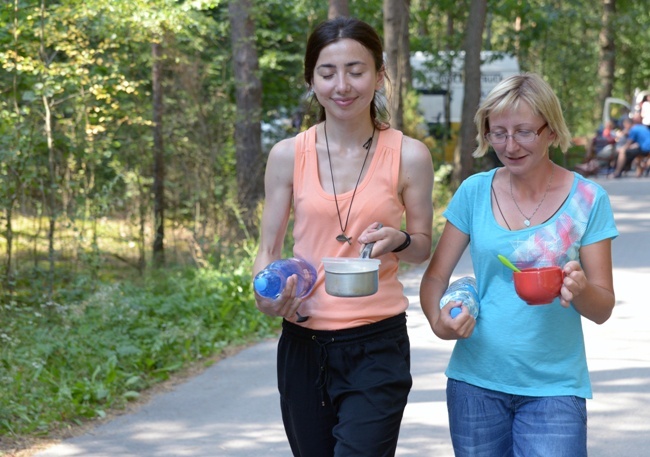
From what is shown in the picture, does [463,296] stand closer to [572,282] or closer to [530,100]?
[572,282]

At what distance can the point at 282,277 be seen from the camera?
130 inches

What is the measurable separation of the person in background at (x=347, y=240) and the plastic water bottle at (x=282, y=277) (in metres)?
0.03

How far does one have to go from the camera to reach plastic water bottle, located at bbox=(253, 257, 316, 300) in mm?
3297

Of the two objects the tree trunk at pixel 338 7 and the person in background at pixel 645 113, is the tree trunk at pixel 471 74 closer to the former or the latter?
the tree trunk at pixel 338 7

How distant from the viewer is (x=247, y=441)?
6.05m

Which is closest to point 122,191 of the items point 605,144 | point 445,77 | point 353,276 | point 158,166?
point 158,166

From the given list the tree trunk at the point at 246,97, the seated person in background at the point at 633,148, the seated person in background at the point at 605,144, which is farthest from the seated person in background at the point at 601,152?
the tree trunk at the point at 246,97

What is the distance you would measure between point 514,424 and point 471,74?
1586 cm

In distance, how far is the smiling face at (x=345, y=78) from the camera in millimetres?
3416

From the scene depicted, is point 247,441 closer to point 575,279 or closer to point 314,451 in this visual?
point 314,451

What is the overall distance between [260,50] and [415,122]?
5261 millimetres

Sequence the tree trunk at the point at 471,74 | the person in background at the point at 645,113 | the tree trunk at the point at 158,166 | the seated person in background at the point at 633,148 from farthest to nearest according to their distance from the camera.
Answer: the person in background at the point at 645,113, the seated person in background at the point at 633,148, the tree trunk at the point at 471,74, the tree trunk at the point at 158,166

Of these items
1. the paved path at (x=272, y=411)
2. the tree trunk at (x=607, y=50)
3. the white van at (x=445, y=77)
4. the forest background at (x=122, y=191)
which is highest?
the tree trunk at (x=607, y=50)

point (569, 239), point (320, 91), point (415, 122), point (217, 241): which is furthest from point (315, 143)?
point (415, 122)
